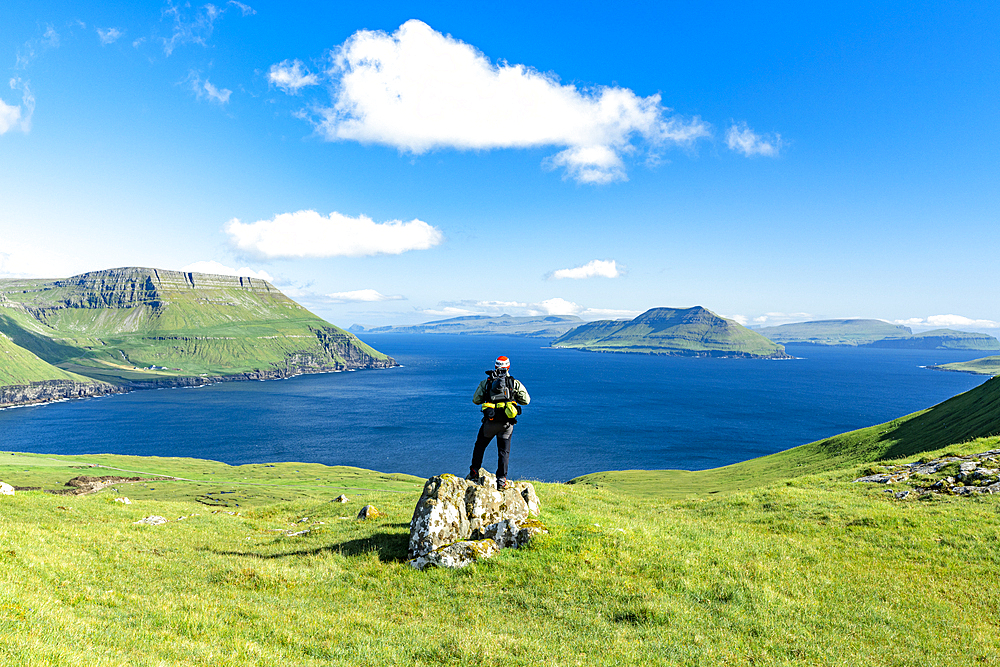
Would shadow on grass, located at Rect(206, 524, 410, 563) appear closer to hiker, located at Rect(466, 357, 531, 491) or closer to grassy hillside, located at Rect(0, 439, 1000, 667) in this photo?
grassy hillside, located at Rect(0, 439, 1000, 667)

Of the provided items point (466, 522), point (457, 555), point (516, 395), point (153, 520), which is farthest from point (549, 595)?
point (153, 520)

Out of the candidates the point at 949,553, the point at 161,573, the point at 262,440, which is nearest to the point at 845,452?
the point at 949,553

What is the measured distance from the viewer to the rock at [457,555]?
1659 cm

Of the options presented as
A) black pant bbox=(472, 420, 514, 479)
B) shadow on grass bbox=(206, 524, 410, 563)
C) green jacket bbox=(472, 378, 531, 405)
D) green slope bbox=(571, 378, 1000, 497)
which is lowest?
green slope bbox=(571, 378, 1000, 497)

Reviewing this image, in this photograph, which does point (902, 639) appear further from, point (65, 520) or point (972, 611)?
point (65, 520)

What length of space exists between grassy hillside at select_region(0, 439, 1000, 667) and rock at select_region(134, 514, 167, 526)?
4804 mm

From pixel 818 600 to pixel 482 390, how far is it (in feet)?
45.3

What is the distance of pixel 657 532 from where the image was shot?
18.8 meters

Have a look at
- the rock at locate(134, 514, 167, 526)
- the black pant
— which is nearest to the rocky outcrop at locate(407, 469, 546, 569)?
the black pant

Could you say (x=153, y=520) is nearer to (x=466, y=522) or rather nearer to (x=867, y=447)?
(x=466, y=522)

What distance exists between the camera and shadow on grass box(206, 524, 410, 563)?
18766 mm

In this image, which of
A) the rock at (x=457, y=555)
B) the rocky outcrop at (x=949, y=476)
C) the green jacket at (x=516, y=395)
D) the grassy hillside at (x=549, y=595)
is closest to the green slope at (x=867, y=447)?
the rocky outcrop at (x=949, y=476)

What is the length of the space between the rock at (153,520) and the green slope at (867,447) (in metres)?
50.4

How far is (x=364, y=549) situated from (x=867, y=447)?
71.0 meters
